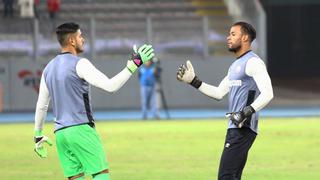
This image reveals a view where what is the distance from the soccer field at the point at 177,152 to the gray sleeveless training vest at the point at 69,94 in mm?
4601

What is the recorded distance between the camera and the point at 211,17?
35.4 meters

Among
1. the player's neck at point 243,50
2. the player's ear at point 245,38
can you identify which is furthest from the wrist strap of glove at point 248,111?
the player's ear at point 245,38

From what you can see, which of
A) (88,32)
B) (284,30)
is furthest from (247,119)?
(284,30)

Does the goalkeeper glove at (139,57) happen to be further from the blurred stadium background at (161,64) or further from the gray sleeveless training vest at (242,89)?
the blurred stadium background at (161,64)

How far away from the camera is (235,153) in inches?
378

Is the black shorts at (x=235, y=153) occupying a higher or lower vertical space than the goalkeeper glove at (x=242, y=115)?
lower

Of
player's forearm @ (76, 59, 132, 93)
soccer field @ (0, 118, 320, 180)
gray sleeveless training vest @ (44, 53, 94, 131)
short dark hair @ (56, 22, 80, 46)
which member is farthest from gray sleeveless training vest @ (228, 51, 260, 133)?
soccer field @ (0, 118, 320, 180)

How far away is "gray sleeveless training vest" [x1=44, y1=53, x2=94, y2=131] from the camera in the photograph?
9.30 metres

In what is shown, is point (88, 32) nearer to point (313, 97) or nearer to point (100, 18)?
point (100, 18)

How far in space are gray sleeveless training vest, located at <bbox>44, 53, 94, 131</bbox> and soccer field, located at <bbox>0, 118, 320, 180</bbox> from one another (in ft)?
15.1

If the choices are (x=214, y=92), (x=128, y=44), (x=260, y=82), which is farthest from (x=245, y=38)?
(x=128, y=44)

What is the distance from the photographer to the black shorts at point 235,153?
9523 mm

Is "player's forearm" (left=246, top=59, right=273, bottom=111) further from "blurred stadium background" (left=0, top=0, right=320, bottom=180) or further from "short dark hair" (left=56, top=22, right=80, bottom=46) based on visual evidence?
"blurred stadium background" (left=0, top=0, right=320, bottom=180)

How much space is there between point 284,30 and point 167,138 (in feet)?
102
